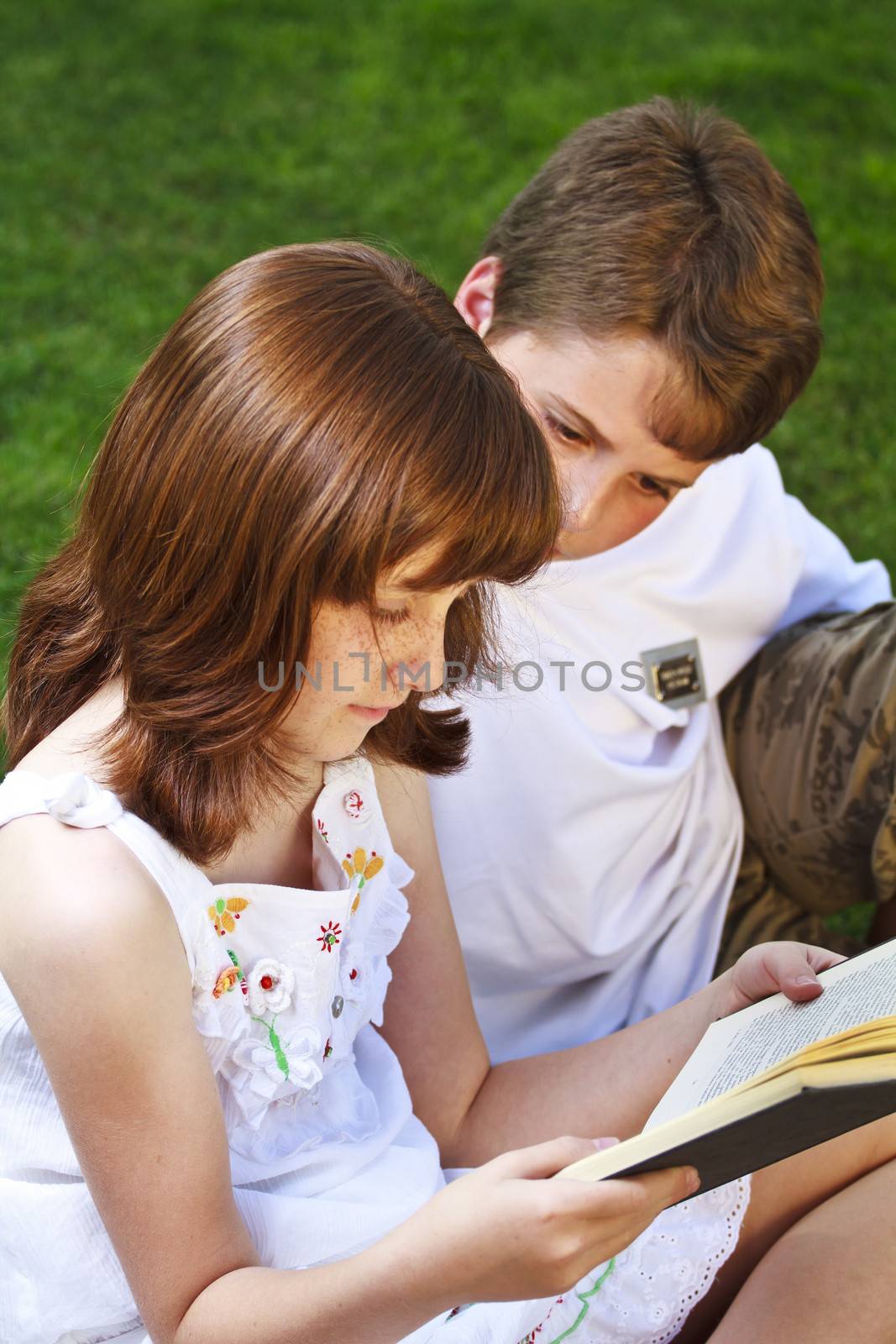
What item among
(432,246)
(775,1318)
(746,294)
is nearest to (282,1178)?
(775,1318)

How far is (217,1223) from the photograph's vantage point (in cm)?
130

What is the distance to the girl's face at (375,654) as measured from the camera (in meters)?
1.31

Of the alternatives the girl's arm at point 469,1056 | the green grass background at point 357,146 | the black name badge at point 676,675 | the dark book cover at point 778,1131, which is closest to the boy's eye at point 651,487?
the black name badge at point 676,675

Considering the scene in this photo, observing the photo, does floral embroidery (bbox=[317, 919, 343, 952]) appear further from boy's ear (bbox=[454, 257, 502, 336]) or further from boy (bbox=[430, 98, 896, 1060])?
boy's ear (bbox=[454, 257, 502, 336])

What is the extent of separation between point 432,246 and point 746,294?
7.00 ft

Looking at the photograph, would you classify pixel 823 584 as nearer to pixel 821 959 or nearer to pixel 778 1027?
pixel 821 959

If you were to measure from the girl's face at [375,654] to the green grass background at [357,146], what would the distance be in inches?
67.2

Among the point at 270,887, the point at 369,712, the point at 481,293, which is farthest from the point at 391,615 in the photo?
the point at 481,293

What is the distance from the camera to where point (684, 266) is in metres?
1.85

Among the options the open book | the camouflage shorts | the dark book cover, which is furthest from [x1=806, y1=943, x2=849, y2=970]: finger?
the camouflage shorts

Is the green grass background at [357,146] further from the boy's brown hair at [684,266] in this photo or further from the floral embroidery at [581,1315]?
the floral embroidery at [581,1315]

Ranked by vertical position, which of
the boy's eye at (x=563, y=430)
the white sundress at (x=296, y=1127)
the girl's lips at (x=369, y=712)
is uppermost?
the boy's eye at (x=563, y=430)

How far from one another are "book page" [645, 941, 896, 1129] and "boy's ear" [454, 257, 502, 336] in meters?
1.05

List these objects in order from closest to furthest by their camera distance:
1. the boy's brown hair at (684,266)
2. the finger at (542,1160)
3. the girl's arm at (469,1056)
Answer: the finger at (542,1160) → the girl's arm at (469,1056) → the boy's brown hair at (684,266)
